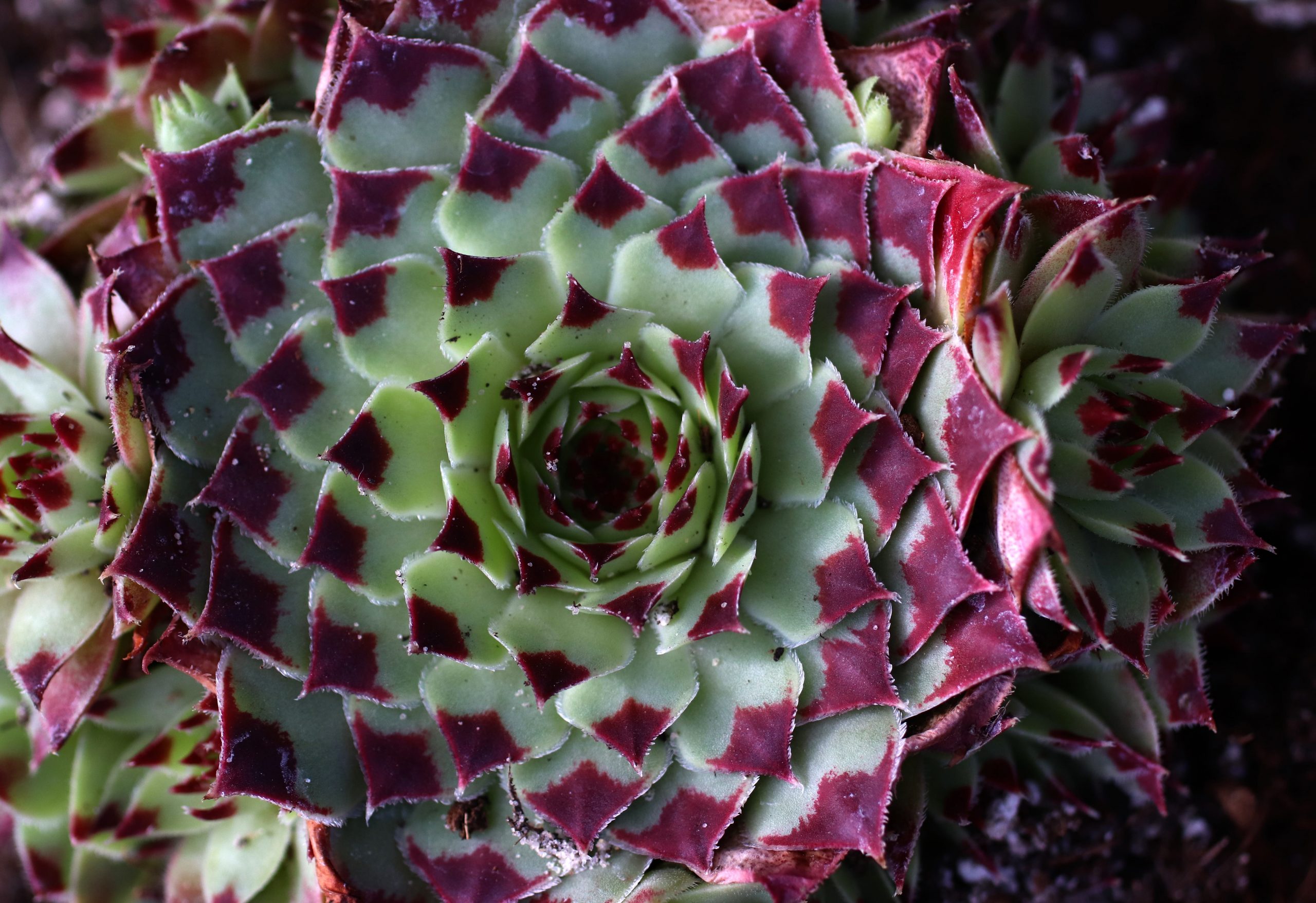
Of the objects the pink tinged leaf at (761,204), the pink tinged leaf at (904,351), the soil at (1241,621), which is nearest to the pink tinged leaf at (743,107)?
the pink tinged leaf at (761,204)

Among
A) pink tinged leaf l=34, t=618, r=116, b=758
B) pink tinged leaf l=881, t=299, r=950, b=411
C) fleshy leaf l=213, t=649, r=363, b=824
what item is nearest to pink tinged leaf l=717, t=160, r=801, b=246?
pink tinged leaf l=881, t=299, r=950, b=411

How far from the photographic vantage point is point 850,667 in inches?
48.4

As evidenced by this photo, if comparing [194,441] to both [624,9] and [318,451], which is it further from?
[624,9]

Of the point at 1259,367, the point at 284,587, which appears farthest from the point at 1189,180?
the point at 284,587

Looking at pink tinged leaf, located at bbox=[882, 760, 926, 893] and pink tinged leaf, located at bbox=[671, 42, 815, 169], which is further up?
pink tinged leaf, located at bbox=[671, 42, 815, 169]

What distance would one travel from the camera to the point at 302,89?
5.26 feet

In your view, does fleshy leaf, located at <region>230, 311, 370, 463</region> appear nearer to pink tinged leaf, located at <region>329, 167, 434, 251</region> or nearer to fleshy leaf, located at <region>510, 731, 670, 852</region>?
pink tinged leaf, located at <region>329, 167, 434, 251</region>

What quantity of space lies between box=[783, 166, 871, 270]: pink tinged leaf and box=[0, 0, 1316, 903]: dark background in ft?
2.72

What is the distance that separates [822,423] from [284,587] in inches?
28.1

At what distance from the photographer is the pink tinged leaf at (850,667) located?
1.20 m

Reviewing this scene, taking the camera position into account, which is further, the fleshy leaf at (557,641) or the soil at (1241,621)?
the soil at (1241,621)

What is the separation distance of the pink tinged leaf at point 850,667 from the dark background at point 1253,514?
2.05ft

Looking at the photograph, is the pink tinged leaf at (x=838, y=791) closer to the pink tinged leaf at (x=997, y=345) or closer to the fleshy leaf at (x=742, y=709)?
the fleshy leaf at (x=742, y=709)

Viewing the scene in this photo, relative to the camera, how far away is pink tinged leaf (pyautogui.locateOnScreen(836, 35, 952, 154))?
1.29 meters
